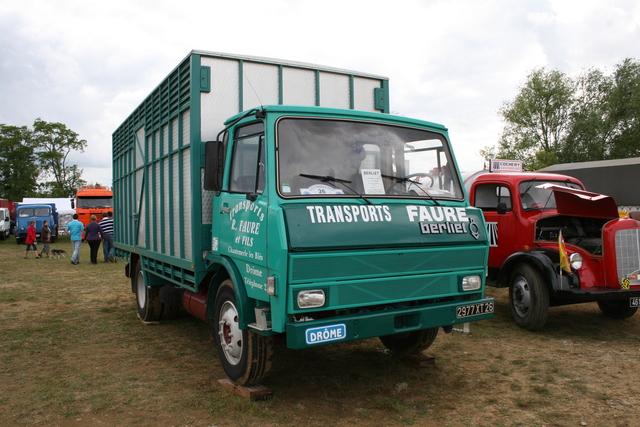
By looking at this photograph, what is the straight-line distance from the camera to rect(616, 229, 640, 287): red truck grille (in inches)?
253

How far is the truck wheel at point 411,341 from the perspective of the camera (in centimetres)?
538

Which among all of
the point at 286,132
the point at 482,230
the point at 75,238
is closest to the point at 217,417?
the point at 286,132

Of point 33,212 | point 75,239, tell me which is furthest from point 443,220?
point 33,212

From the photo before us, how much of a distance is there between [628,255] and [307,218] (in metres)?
4.83

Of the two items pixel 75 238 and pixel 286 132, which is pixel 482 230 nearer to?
pixel 286 132

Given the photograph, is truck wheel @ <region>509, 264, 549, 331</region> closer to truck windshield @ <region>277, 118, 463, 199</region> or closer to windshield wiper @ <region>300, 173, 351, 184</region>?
truck windshield @ <region>277, 118, 463, 199</region>

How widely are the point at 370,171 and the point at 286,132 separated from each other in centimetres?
80

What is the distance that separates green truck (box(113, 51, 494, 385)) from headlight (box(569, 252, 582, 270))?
2510mm

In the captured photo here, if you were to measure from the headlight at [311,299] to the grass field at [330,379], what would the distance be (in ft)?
3.16

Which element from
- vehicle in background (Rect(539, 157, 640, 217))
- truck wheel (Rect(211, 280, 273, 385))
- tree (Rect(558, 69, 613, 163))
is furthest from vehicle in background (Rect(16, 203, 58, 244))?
tree (Rect(558, 69, 613, 163))

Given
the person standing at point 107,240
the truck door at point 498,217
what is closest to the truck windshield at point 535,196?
the truck door at point 498,217

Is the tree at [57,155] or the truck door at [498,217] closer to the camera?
the truck door at [498,217]

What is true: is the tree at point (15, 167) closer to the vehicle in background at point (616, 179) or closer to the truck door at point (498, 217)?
the vehicle in background at point (616, 179)

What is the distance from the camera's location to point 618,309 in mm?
7656
